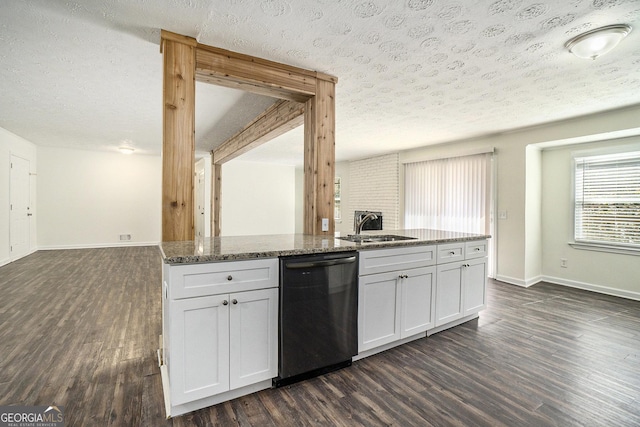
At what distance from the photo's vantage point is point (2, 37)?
2309 millimetres

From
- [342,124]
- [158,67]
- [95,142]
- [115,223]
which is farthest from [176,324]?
[115,223]

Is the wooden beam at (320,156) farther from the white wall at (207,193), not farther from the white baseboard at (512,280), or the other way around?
the white wall at (207,193)

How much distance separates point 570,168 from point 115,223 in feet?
31.9

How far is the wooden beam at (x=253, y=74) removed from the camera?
241 cm

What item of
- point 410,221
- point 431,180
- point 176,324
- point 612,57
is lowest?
point 176,324

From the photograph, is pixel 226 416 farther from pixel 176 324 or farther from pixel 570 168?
pixel 570 168

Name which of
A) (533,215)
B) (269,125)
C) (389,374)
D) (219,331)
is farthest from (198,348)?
(533,215)

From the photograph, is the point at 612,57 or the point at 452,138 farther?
the point at 452,138

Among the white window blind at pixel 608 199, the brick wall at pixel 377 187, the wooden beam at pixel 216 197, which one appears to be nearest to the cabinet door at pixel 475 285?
the white window blind at pixel 608 199

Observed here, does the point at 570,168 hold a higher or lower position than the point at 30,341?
higher

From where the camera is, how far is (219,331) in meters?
1.78

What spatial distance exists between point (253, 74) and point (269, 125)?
4.83 feet

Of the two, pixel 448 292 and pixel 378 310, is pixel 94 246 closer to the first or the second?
pixel 378 310

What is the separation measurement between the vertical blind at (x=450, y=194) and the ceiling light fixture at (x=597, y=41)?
3.02 m
